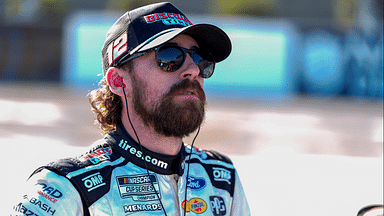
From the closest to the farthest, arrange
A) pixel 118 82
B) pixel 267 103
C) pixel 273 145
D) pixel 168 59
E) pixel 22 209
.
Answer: pixel 22 209
pixel 168 59
pixel 118 82
pixel 273 145
pixel 267 103

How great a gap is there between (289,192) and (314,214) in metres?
0.67

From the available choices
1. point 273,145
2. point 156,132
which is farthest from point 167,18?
point 273,145

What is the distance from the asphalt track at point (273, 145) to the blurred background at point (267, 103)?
0.08ft

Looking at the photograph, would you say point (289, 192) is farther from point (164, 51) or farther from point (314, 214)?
point (164, 51)

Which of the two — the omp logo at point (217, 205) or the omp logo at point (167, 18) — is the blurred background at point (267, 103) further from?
the omp logo at point (167, 18)

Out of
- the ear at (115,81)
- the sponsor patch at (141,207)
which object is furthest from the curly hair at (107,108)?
the sponsor patch at (141,207)

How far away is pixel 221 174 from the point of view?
7.11 ft

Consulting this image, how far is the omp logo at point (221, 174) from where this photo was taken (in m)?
2.14

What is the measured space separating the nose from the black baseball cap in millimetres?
143

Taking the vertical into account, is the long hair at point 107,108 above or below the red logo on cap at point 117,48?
below

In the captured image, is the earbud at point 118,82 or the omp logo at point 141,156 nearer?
the omp logo at point 141,156

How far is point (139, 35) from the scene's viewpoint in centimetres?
200

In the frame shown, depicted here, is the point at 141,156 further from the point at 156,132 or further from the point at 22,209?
the point at 22,209

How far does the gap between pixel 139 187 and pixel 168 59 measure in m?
0.60
